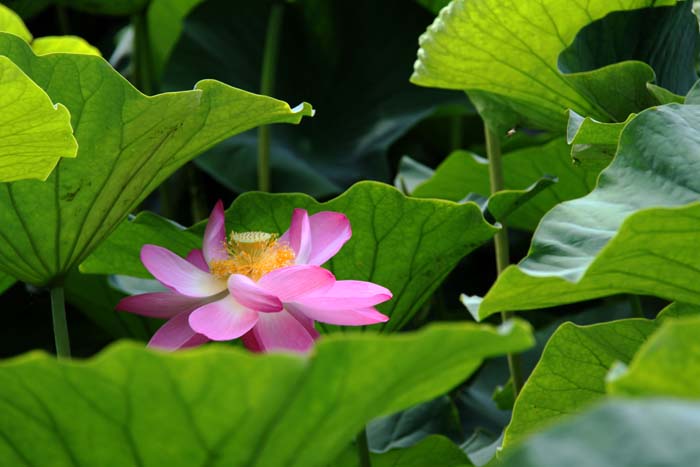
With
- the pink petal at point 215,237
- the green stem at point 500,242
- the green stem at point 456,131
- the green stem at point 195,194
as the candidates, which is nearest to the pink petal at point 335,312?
A: the pink petal at point 215,237

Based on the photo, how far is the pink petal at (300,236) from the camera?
2.75 ft

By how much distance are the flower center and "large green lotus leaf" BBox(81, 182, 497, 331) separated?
3.6 inches

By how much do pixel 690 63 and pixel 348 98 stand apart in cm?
87

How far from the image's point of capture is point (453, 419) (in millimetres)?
1195

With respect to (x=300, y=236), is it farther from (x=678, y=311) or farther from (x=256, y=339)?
(x=678, y=311)

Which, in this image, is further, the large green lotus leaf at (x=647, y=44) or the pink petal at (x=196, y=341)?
the large green lotus leaf at (x=647, y=44)

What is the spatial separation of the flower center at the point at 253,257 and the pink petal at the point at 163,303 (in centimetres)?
4

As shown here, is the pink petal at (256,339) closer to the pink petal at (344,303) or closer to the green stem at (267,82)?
the pink petal at (344,303)

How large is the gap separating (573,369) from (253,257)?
267 millimetres

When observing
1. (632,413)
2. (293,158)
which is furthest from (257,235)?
(293,158)

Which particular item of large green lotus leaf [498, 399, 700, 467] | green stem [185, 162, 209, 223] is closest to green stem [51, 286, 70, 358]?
large green lotus leaf [498, 399, 700, 467]

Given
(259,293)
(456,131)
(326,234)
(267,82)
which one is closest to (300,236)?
(326,234)

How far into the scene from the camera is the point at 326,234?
0.85 meters

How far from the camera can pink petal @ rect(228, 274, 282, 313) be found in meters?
0.74
